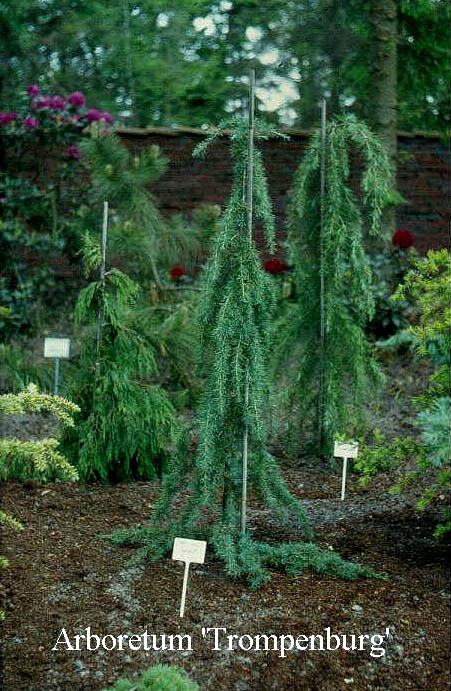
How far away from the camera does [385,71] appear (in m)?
5.98

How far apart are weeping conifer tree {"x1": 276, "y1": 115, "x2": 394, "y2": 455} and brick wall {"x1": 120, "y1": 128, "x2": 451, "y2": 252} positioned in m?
2.49

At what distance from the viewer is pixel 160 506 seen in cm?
272

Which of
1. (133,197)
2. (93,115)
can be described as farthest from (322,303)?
(93,115)

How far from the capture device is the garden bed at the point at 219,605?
2156 millimetres

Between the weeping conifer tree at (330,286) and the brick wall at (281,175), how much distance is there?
2485 millimetres

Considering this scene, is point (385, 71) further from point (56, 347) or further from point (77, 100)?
point (56, 347)

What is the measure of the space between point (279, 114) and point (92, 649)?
14.0 feet

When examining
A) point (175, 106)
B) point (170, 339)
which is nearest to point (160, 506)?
point (170, 339)

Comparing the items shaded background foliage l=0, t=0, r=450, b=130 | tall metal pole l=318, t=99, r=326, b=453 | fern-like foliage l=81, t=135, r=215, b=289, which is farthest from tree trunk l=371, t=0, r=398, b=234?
tall metal pole l=318, t=99, r=326, b=453

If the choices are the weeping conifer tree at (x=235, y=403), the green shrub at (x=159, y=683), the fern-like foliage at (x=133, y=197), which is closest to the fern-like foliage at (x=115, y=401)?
the weeping conifer tree at (x=235, y=403)

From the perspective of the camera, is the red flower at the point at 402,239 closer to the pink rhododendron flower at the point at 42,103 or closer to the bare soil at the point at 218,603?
the bare soil at the point at 218,603

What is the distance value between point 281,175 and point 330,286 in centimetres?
311

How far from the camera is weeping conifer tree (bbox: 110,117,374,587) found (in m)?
2.60

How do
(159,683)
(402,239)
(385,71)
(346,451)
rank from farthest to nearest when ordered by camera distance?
1. (385,71)
2. (402,239)
3. (346,451)
4. (159,683)
